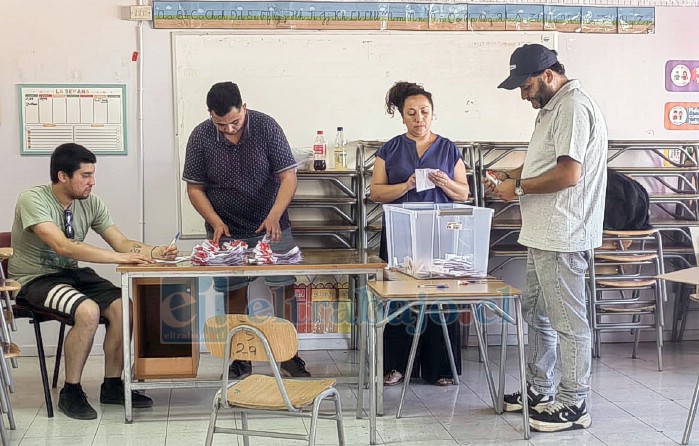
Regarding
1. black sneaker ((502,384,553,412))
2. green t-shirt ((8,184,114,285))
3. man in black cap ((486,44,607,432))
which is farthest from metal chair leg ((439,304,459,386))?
green t-shirt ((8,184,114,285))

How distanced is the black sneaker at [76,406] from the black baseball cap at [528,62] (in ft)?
8.29

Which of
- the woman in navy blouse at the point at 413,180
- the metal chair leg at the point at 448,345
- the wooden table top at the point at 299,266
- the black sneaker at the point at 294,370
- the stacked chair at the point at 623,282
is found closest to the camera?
the wooden table top at the point at 299,266

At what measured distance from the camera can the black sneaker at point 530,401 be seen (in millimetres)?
4121

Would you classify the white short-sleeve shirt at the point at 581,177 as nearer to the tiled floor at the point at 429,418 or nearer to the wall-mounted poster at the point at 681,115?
the tiled floor at the point at 429,418

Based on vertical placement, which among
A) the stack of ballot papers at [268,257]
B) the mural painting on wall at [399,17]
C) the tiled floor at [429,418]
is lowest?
the tiled floor at [429,418]

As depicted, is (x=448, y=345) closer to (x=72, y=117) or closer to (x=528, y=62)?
(x=528, y=62)

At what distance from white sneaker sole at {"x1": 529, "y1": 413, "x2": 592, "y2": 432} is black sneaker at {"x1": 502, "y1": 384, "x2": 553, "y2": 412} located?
0.08 meters

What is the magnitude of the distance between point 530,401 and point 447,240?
90cm

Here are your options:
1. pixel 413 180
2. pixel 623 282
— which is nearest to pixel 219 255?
pixel 413 180

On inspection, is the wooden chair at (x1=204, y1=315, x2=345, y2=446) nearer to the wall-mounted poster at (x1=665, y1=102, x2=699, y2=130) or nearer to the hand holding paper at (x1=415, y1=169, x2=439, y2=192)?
the hand holding paper at (x1=415, y1=169, x2=439, y2=192)

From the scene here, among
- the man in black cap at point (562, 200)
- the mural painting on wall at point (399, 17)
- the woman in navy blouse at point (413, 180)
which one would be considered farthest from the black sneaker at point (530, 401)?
the mural painting on wall at point (399, 17)

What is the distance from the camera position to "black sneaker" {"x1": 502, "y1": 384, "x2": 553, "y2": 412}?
412cm

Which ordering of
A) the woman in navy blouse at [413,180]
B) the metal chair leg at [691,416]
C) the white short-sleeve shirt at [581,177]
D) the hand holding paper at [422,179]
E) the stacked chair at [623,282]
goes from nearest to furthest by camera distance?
the metal chair leg at [691,416] < the white short-sleeve shirt at [581,177] < the hand holding paper at [422,179] < the woman in navy blouse at [413,180] < the stacked chair at [623,282]

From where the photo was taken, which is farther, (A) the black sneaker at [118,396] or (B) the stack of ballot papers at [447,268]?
(A) the black sneaker at [118,396]
